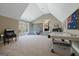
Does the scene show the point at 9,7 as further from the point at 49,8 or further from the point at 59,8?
the point at 59,8

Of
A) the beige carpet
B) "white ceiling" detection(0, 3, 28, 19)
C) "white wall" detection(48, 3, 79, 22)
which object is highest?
"white ceiling" detection(0, 3, 28, 19)

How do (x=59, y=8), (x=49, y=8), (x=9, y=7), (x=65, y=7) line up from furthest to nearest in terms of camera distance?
(x=49, y=8) → (x=9, y=7) → (x=59, y=8) → (x=65, y=7)

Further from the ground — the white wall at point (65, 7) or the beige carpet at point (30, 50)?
the white wall at point (65, 7)

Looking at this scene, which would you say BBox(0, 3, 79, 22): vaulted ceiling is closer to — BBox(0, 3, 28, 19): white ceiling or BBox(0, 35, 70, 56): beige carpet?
BBox(0, 3, 28, 19): white ceiling

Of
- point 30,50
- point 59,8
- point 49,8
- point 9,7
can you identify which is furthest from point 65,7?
point 9,7

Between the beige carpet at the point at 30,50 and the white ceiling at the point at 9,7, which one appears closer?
the beige carpet at the point at 30,50

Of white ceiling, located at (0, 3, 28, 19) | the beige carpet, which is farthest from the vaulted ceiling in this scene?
the beige carpet

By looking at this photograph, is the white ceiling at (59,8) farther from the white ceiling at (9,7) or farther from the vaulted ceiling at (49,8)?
the white ceiling at (9,7)

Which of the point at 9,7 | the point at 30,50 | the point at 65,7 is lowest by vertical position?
the point at 30,50

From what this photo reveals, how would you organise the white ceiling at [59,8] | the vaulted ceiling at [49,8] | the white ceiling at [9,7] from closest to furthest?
the white ceiling at [59,8] < the vaulted ceiling at [49,8] < the white ceiling at [9,7]

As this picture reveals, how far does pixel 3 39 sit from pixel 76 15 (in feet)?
13.7

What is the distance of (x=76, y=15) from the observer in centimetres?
401

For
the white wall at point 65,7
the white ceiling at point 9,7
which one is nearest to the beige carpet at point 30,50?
the white wall at point 65,7

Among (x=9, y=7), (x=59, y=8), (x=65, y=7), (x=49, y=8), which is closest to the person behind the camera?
(x=65, y=7)
